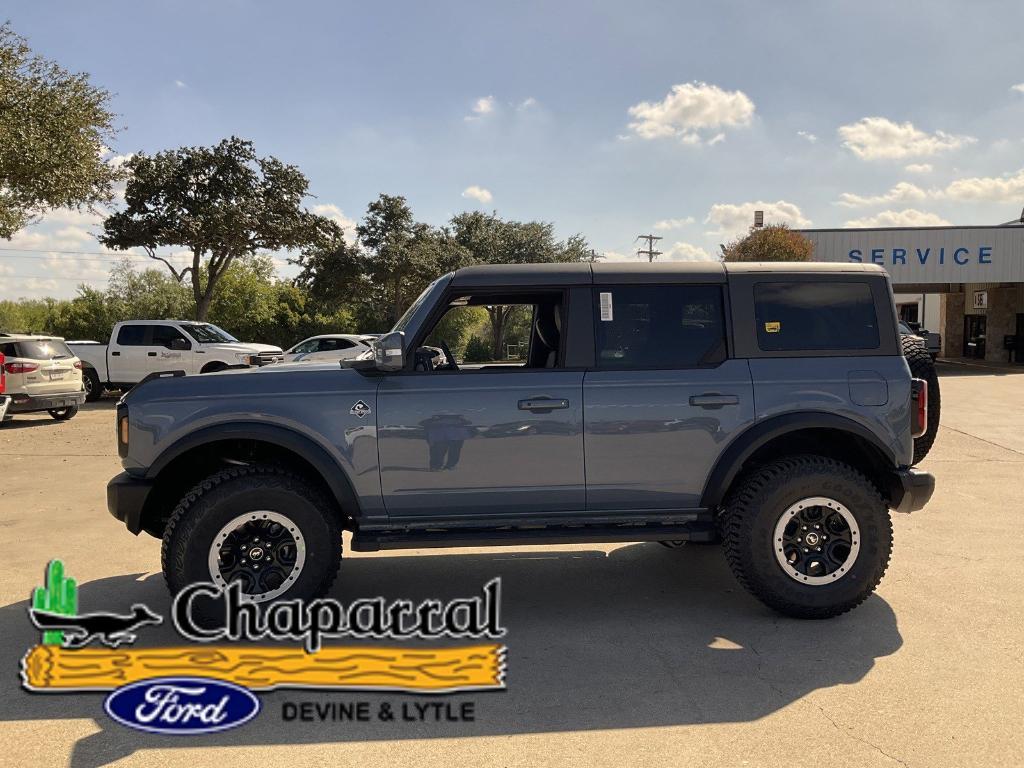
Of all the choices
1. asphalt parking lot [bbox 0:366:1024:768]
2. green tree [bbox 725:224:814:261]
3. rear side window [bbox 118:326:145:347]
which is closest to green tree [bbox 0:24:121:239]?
rear side window [bbox 118:326:145:347]

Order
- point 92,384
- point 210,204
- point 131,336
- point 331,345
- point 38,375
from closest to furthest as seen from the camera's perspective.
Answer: point 38,375
point 131,336
point 92,384
point 331,345
point 210,204

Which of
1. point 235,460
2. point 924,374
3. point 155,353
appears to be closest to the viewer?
point 235,460

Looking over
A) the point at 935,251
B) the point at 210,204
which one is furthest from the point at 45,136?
the point at 935,251

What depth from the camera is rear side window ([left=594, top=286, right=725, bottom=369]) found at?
14.2ft

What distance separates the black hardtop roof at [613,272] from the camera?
4359 mm

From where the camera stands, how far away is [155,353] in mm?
17016

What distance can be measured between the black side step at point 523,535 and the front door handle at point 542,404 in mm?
662

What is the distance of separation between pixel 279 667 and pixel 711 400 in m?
2.63

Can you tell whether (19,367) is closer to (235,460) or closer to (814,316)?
(235,460)

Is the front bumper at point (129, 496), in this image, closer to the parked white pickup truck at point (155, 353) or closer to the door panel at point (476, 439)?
the door panel at point (476, 439)

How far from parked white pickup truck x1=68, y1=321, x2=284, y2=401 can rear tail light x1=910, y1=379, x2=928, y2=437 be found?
14490mm

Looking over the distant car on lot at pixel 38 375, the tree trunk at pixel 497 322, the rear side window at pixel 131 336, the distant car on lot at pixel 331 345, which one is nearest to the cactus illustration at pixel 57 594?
the tree trunk at pixel 497 322

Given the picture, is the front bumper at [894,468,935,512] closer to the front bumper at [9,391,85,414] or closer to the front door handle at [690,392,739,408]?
the front door handle at [690,392,739,408]

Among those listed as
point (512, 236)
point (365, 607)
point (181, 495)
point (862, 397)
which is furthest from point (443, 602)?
point (512, 236)
